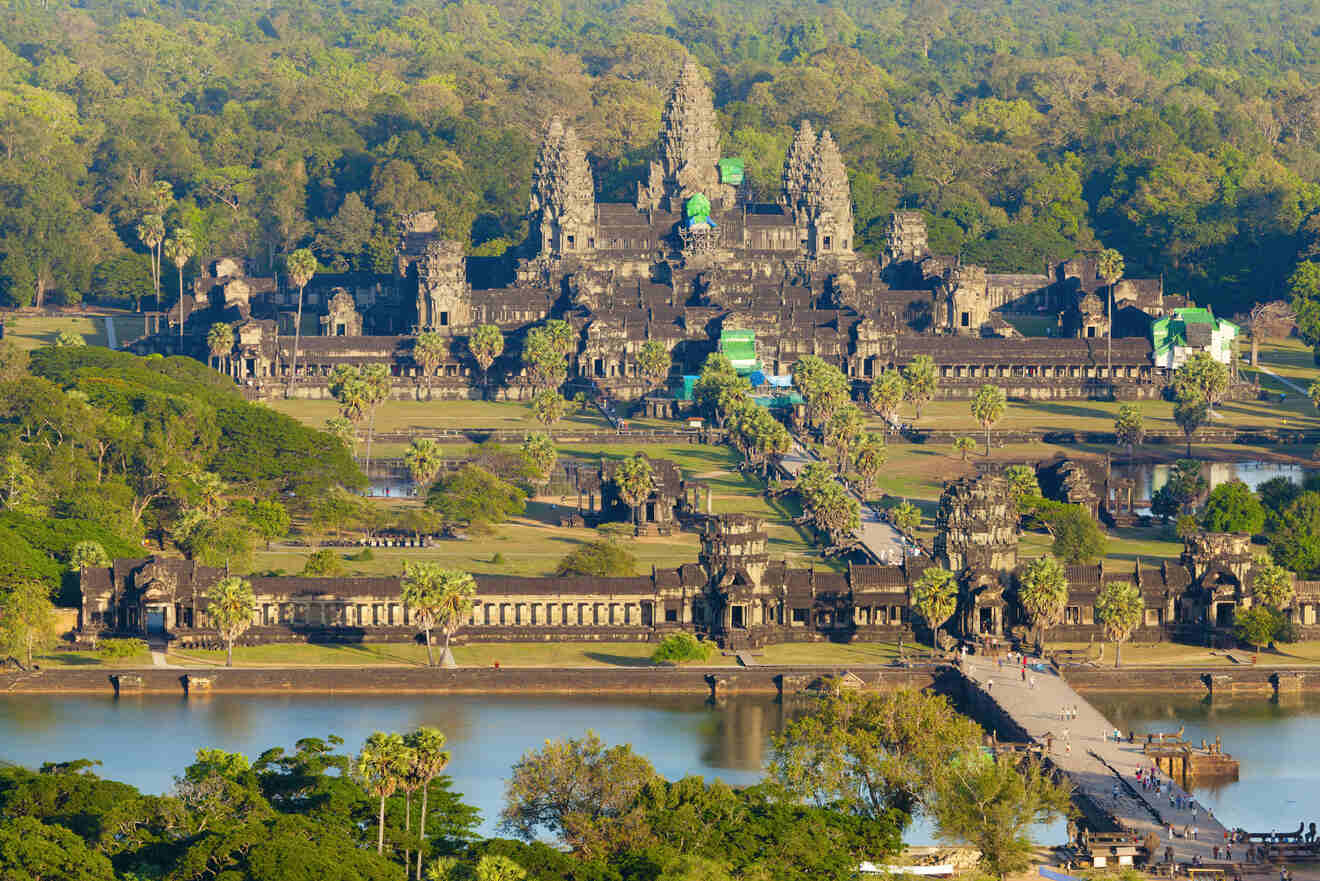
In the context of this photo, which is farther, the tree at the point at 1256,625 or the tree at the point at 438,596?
the tree at the point at 1256,625

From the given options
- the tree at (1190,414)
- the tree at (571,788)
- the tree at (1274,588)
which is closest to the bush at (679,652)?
the tree at (1274,588)

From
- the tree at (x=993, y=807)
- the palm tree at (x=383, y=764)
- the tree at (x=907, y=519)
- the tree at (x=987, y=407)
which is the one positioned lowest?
the tree at (x=993, y=807)

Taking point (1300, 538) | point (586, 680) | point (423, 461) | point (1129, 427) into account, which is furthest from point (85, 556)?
point (1129, 427)

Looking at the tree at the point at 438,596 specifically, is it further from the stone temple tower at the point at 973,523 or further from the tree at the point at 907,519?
the tree at the point at 907,519

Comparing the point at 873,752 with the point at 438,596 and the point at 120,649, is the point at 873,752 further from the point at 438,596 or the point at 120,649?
the point at 120,649

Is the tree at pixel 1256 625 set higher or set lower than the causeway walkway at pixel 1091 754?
higher

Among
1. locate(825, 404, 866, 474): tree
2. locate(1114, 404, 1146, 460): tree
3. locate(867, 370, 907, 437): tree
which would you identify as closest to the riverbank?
locate(825, 404, 866, 474): tree
